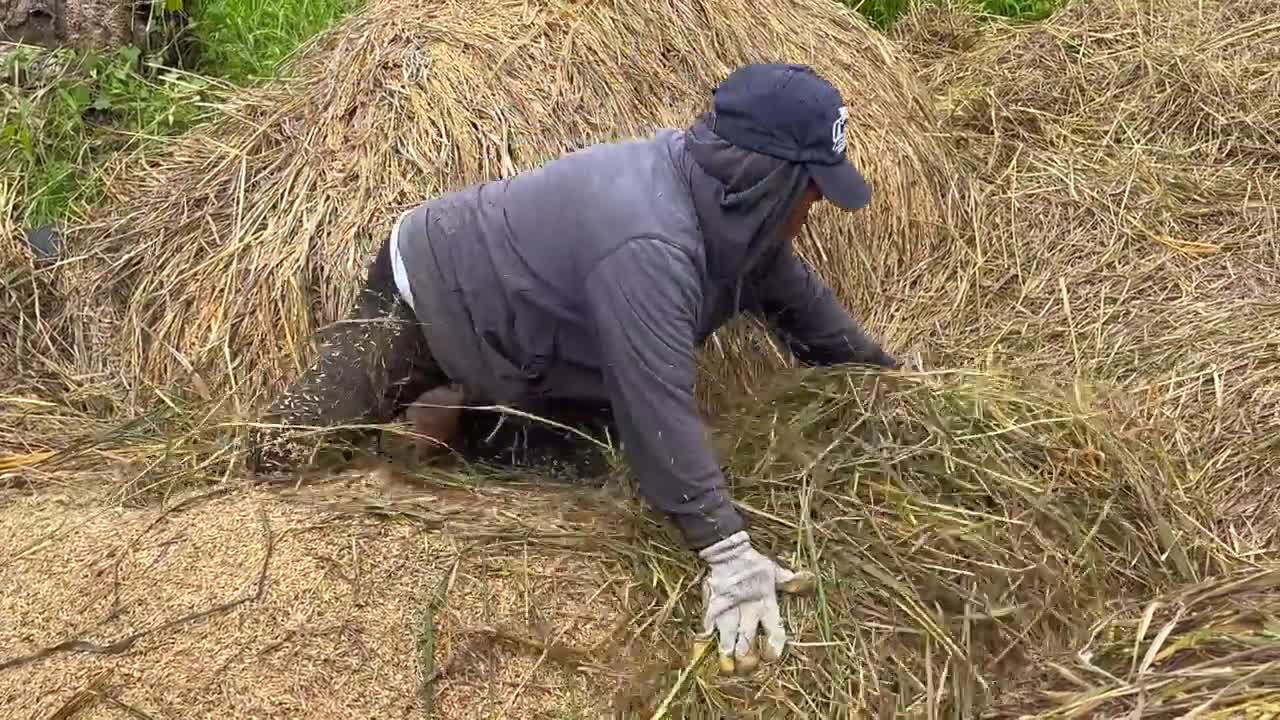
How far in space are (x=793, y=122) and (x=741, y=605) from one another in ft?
2.51

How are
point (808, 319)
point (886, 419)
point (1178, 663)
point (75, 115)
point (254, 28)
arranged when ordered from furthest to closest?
point (254, 28) < point (75, 115) < point (808, 319) < point (886, 419) < point (1178, 663)

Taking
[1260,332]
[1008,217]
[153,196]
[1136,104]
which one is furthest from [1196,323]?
[153,196]

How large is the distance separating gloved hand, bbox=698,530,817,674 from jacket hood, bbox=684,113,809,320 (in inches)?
18.9

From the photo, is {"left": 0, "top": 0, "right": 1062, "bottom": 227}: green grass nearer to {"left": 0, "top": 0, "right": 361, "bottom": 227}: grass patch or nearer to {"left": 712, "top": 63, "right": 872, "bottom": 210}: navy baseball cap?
{"left": 0, "top": 0, "right": 361, "bottom": 227}: grass patch

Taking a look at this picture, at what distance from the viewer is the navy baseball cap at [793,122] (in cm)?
176

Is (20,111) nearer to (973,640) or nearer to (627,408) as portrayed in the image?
(627,408)

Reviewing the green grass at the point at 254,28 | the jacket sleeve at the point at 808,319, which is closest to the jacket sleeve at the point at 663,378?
the jacket sleeve at the point at 808,319

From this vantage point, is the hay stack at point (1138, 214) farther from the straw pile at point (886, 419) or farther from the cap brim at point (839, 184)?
the cap brim at point (839, 184)

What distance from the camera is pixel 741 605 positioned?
1716 mm

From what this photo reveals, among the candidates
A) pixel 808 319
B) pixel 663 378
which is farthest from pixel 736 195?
pixel 808 319

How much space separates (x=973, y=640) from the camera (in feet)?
5.79

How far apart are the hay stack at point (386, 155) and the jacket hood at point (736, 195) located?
3.10 feet

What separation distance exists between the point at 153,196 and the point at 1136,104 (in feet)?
9.59

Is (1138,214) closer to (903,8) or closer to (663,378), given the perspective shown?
(903,8)
